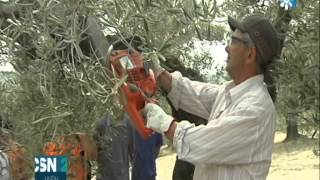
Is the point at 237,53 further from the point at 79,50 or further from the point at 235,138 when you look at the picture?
the point at 79,50

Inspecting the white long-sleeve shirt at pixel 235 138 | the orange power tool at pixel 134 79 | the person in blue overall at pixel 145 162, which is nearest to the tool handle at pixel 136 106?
the orange power tool at pixel 134 79

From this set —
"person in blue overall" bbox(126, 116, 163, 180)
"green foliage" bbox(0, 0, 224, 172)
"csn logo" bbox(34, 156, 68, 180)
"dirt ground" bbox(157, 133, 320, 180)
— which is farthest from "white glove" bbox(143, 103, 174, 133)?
"dirt ground" bbox(157, 133, 320, 180)

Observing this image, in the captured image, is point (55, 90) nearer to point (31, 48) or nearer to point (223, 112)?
point (31, 48)

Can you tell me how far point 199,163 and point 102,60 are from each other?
637 mm

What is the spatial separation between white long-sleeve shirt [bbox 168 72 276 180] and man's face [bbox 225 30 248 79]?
80mm

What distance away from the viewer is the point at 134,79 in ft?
9.40

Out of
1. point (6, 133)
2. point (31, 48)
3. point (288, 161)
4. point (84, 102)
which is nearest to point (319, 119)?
point (84, 102)

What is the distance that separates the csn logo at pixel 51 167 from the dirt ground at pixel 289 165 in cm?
1171

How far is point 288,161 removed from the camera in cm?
2069

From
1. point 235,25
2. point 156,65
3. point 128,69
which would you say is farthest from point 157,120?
point 235,25

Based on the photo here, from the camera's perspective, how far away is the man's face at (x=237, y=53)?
3031 millimetres

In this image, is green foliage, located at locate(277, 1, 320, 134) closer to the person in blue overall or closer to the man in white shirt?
the man in white shirt

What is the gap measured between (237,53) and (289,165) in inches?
679

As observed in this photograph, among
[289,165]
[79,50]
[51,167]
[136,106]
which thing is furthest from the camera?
[289,165]
